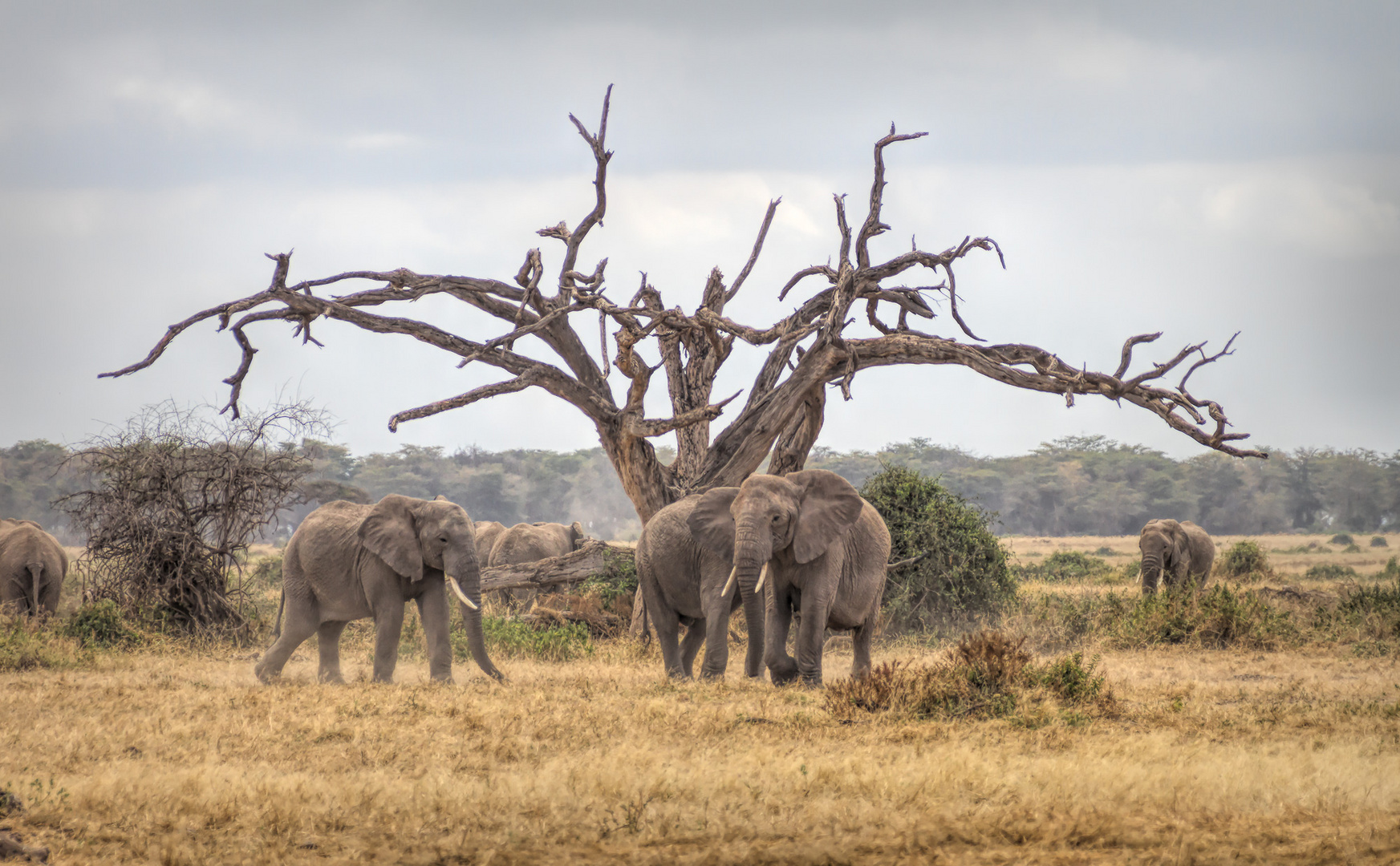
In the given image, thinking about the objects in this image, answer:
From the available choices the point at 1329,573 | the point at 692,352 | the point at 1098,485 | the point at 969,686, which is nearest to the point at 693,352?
the point at 692,352

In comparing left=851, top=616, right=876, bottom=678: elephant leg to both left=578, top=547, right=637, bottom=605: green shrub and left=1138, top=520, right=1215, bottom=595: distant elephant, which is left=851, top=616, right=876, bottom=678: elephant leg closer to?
left=578, top=547, right=637, bottom=605: green shrub

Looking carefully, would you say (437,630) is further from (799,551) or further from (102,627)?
(102,627)

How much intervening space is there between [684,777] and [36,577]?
40.4 feet

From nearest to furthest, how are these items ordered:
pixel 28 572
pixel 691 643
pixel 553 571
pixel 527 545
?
1. pixel 691 643
2. pixel 28 572
3. pixel 553 571
4. pixel 527 545

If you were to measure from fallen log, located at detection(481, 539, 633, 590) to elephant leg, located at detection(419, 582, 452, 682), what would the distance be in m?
4.40

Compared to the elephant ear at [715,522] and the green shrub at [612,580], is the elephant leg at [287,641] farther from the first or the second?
the green shrub at [612,580]

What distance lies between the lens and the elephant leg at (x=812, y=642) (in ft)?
35.2

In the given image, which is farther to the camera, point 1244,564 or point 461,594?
point 1244,564

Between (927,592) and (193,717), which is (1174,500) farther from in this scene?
(193,717)

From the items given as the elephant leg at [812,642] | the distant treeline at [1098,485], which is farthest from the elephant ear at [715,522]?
the distant treeline at [1098,485]

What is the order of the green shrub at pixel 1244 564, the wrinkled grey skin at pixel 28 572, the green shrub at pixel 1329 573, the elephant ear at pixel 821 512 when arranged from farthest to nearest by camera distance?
the green shrub at pixel 1329 573 < the green shrub at pixel 1244 564 < the wrinkled grey skin at pixel 28 572 < the elephant ear at pixel 821 512

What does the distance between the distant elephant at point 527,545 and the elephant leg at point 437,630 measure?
30.6 feet

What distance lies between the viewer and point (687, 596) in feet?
39.2

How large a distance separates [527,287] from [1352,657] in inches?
426
